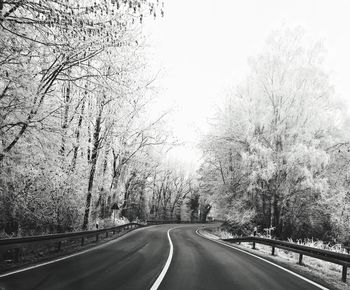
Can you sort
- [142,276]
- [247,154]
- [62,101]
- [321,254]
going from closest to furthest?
[142,276], [62,101], [321,254], [247,154]

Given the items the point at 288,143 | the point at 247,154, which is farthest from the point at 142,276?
the point at 288,143

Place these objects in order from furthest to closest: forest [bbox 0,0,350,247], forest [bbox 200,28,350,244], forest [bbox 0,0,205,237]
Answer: forest [bbox 200,28,350,244] → forest [bbox 0,0,350,247] → forest [bbox 0,0,205,237]

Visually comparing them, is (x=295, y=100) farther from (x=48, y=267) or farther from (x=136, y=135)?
(x=48, y=267)

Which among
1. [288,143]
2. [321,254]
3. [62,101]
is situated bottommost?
[321,254]

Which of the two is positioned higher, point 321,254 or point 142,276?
point 321,254

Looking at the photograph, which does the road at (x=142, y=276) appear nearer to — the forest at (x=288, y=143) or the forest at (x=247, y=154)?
the forest at (x=247, y=154)

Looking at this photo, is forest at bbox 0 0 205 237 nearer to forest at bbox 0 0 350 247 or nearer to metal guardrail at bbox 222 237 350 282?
forest at bbox 0 0 350 247

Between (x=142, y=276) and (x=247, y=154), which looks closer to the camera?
(x=142, y=276)

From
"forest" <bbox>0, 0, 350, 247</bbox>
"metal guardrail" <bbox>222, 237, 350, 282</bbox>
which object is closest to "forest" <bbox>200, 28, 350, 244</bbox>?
"forest" <bbox>0, 0, 350, 247</bbox>

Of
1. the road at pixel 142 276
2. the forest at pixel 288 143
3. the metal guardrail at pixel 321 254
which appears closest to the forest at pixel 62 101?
the road at pixel 142 276

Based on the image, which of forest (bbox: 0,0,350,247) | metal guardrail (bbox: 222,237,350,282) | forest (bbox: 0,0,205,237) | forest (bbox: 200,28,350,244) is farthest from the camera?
forest (bbox: 200,28,350,244)

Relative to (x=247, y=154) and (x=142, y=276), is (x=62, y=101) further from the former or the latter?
(x=247, y=154)

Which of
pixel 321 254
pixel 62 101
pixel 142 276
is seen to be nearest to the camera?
pixel 142 276

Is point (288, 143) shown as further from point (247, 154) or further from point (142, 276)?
point (142, 276)
